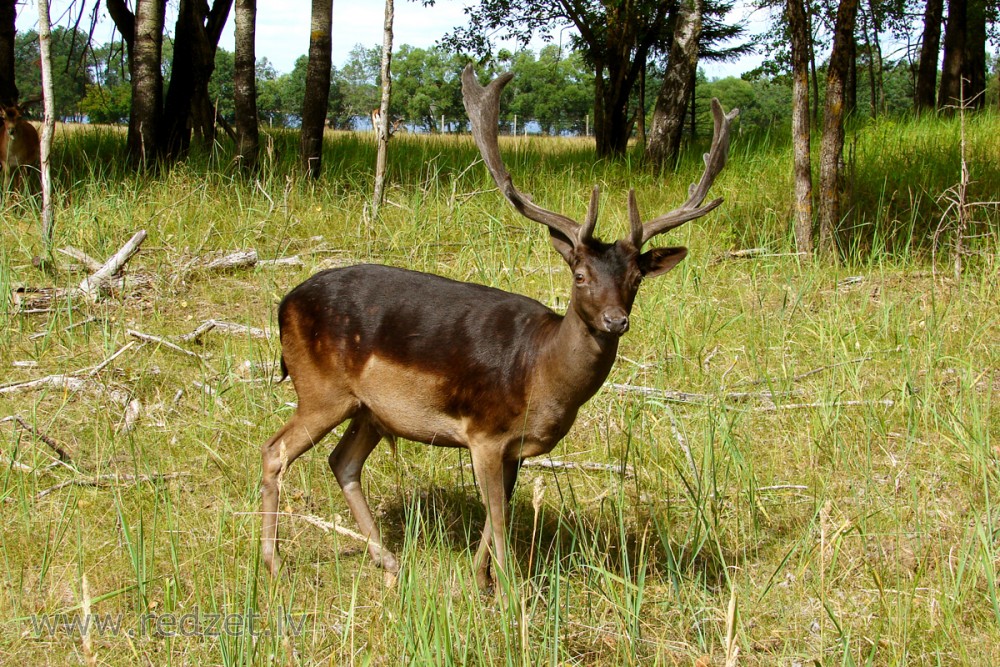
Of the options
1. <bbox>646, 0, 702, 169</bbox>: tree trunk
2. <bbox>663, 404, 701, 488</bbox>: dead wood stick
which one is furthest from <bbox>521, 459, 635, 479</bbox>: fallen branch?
<bbox>646, 0, 702, 169</bbox>: tree trunk

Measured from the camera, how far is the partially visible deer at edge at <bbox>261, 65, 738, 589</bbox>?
3641 mm

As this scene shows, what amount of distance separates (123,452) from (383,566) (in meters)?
1.67

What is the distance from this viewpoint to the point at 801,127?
295 inches

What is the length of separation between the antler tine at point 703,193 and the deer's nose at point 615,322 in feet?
1.62

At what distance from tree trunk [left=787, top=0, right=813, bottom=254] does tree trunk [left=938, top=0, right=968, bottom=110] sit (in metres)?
8.75

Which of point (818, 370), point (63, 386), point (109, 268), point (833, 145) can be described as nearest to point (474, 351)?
point (818, 370)

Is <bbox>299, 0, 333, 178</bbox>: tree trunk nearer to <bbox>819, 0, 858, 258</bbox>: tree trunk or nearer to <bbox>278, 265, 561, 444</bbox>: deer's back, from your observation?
<bbox>819, 0, 858, 258</bbox>: tree trunk

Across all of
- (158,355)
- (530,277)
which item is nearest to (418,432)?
(158,355)

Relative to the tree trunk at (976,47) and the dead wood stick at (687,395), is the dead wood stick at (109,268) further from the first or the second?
the tree trunk at (976,47)

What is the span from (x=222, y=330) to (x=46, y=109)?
244 cm

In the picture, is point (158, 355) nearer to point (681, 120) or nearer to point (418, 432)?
point (418, 432)

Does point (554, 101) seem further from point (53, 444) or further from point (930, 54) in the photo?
point (53, 444)

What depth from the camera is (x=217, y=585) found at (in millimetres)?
3607

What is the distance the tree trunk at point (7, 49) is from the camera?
413 inches
